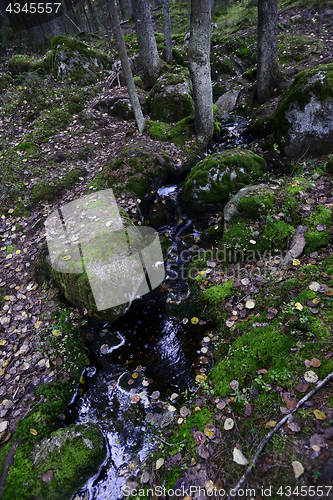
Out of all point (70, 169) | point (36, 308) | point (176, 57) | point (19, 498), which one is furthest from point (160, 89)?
point (19, 498)

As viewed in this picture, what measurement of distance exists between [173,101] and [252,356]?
28.8 feet

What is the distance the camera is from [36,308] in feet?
15.4

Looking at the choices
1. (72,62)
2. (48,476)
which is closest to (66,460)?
(48,476)

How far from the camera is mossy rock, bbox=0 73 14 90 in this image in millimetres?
11219

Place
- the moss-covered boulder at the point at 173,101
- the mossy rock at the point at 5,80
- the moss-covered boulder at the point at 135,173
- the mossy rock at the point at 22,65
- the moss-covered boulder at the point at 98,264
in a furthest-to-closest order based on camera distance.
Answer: the mossy rock at the point at 22,65 < the mossy rock at the point at 5,80 < the moss-covered boulder at the point at 173,101 < the moss-covered boulder at the point at 135,173 < the moss-covered boulder at the point at 98,264

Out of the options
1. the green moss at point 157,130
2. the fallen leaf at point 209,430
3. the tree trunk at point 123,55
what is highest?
the tree trunk at point 123,55

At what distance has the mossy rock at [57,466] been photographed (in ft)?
9.45

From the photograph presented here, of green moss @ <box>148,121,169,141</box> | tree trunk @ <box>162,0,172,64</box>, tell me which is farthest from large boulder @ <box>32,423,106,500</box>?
tree trunk @ <box>162,0,172,64</box>

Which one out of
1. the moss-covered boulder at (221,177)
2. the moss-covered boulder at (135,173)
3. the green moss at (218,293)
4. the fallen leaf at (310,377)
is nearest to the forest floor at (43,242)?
the fallen leaf at (310,377)

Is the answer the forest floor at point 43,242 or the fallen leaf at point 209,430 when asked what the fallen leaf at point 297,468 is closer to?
the forest floor at point 43,242

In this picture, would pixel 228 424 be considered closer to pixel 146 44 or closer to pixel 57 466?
pixel 57 466

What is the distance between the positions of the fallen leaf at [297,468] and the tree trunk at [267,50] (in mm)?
10324

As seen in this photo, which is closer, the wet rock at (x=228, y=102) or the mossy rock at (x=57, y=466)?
the mossy rock at (x=57, y=466)

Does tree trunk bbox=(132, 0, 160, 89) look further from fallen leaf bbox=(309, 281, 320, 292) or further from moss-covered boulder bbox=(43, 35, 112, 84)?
fallen leaf bbox=(309, 281, 320, 292)
